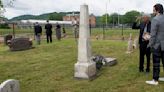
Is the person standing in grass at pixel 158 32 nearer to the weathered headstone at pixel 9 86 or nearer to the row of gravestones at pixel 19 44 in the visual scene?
the weathered headstone at pixel 9 86

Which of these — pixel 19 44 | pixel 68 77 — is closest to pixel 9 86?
pixel 68 77

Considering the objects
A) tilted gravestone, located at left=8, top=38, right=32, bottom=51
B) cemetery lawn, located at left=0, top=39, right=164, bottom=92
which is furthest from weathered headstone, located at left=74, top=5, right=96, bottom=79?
tilted gravestone, located at left=8, top=38, right=32, bottom=51

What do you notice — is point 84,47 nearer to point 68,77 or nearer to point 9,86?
point 68,77

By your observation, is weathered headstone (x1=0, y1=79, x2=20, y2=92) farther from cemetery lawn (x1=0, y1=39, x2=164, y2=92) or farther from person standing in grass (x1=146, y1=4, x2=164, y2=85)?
person standing in grass (x1=146, y1=4, x2=164, y2=85)

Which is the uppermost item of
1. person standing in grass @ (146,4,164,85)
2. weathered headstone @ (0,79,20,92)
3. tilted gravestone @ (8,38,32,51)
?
person standing in grass @ (146,4,164,85)

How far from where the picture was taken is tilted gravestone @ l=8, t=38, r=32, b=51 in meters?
21.8

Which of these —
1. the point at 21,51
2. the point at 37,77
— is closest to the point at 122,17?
the point at 21,51

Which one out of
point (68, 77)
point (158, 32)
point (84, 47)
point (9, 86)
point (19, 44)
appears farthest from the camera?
point (19, 44)

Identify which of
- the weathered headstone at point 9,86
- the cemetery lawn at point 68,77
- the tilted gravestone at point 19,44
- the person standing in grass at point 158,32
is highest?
the person standing in grass at point 158,32

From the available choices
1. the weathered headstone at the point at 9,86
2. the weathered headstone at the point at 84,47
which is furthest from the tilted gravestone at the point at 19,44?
the weathered headstone at the point at 9,86

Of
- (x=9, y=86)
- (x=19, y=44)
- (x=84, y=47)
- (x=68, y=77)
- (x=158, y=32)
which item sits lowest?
(x=68, y=77)

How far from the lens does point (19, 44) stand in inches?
866

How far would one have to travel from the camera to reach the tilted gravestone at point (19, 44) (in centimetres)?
2178

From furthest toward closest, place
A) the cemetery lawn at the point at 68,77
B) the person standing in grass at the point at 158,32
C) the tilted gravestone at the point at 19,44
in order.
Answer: the tilted gravestone at the point at 19,44, the cemetery lawn at the point at 68,77, the person standing in grass at the point at 158,32
